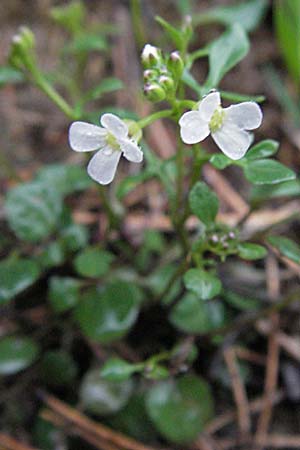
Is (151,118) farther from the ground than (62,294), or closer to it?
farther from the ground

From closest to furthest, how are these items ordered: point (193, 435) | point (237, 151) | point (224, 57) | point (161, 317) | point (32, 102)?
point (237, 151) < point (224, 57) < point (193, 435) < point (161, 317) < point (32, 102)

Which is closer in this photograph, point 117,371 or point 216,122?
point 216,122

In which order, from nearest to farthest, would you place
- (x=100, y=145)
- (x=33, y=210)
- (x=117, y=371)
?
(x=100, y=145), (x=117, y=371), (x=33, y=210)

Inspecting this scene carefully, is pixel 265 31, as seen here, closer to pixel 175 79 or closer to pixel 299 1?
pixel 299 1

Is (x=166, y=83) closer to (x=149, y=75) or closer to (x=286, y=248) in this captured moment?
(x=149, y=75)

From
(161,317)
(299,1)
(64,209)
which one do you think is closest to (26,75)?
(64,209)

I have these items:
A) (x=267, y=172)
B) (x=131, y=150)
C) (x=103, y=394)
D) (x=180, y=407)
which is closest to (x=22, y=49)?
(x=131, y=150)

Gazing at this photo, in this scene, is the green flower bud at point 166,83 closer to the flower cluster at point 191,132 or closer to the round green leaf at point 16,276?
the flower cluster at point 191,132
